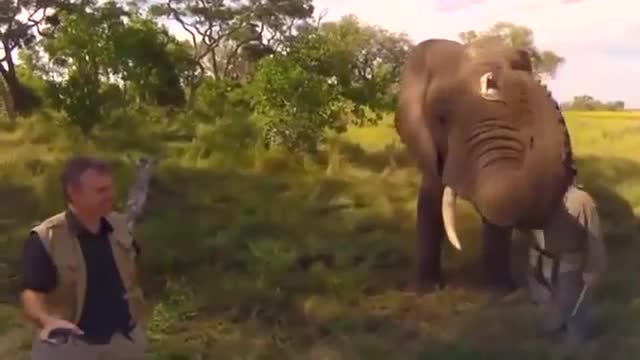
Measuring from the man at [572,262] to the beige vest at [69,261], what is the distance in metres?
2.98

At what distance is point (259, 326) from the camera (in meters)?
7.27

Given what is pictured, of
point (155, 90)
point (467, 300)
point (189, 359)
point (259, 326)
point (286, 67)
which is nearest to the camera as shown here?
point (189, 359)

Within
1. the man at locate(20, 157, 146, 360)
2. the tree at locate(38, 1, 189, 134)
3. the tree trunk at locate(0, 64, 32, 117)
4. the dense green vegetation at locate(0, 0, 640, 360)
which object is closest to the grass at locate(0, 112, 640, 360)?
the dense green vegetation at locate(0, 0, 640, 360)

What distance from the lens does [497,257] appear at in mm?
8188

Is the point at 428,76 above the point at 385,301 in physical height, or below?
above

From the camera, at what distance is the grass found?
6773 mm

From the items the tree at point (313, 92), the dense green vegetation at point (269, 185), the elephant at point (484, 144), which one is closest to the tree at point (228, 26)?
the dense green vegetation at point (269, 185)

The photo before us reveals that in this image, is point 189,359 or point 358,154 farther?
point 358,154

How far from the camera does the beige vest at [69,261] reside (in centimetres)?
393

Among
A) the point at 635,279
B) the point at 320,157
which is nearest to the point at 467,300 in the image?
the point at 635,279

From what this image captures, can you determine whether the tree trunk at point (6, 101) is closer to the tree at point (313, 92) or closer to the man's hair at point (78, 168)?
the tree at point (313, 92)

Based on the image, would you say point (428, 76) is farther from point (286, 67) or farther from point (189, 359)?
point (286, 67)

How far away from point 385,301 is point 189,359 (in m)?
1.71

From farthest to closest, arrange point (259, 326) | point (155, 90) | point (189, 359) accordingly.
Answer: point (155, 90), point (259, 326), point (189, 359)
